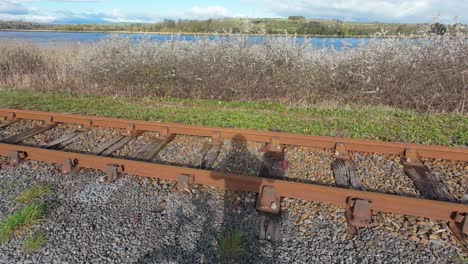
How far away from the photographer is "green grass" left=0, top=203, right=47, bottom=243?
3.36m

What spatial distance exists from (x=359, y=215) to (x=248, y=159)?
1.94m

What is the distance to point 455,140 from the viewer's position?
5.87m

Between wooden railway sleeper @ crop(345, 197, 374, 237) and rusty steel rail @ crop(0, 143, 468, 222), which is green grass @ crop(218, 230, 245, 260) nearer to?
rusty steel rail @ crop(0, 143, 468, 222)

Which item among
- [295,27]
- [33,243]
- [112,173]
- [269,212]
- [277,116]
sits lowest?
[33,243]

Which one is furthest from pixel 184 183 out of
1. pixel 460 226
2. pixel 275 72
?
pixel 275 72

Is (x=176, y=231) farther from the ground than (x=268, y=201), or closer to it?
closer to it

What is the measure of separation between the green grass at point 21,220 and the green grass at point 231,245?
2102 mm

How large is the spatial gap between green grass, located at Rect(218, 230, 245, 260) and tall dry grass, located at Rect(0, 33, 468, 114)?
6.42 m

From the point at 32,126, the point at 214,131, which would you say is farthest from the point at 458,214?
the point at 32,126

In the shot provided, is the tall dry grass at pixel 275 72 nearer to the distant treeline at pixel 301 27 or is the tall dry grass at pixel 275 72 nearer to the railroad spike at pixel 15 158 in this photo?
the distant treeline at pixel 301 27

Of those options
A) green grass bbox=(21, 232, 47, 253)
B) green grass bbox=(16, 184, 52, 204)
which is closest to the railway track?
green grass bbox=(16, 184, 52, 204)

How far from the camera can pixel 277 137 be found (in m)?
5.36

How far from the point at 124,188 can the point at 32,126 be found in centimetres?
364

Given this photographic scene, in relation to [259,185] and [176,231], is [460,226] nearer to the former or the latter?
[259,185]
